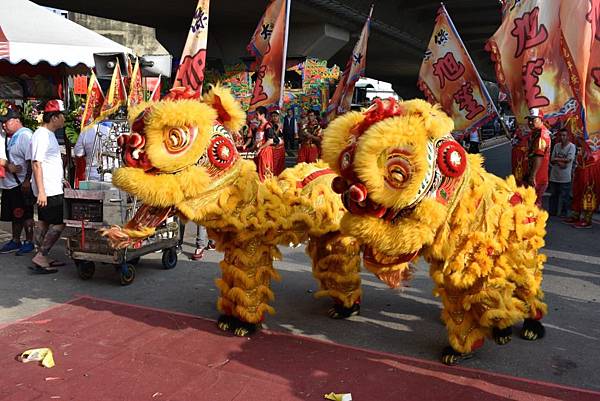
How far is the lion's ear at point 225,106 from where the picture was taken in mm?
4109

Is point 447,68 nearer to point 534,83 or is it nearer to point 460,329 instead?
point 534,83

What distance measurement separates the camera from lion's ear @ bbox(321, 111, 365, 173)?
346cm

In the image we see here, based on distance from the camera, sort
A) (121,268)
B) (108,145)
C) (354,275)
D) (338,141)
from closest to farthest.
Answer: (338,141), (354,275), (121,268), (108,145)

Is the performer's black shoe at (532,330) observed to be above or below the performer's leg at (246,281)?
below

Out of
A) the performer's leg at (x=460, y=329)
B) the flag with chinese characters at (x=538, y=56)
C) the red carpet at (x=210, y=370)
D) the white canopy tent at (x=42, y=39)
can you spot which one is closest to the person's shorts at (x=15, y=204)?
the white canopy tent at (x=42, y=39)

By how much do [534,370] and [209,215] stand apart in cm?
251

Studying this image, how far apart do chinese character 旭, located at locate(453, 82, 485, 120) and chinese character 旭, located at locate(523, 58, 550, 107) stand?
184 cm

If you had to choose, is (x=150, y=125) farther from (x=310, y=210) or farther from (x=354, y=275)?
(x=354, y=275)

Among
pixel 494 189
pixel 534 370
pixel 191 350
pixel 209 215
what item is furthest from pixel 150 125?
pixel 534 370

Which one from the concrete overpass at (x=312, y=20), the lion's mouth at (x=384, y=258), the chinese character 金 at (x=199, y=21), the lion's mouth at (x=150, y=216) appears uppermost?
the concrete overpass at (x=312, y=20)

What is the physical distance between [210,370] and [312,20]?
1596 centimetres

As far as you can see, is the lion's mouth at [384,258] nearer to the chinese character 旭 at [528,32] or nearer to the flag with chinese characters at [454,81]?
the chinese character 旭 at [528,32]

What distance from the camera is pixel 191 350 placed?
4059 millimetres

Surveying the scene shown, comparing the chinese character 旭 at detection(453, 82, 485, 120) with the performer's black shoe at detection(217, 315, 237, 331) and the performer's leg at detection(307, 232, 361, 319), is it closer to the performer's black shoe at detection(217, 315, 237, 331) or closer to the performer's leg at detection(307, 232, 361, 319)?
the performer's leg at detection(307, 232, 361, 319)
